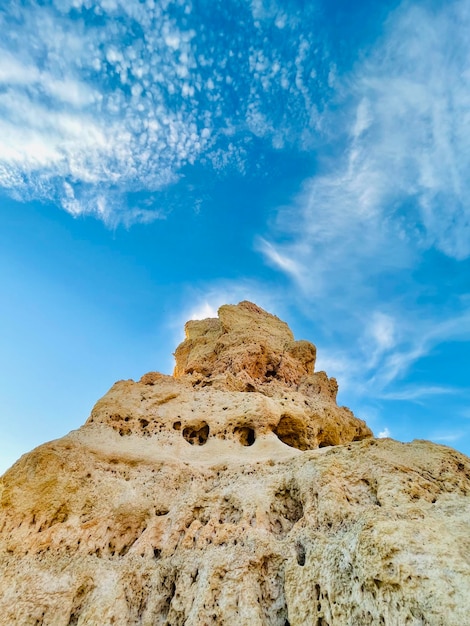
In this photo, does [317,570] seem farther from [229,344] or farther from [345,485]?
[229,344]

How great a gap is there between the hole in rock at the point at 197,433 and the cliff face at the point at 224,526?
0.29ft

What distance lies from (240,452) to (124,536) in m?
5.07

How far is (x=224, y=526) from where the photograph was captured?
9.89 meters

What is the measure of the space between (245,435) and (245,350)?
6843 millimetres

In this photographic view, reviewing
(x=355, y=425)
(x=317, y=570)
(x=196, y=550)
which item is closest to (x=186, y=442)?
(x=196, y=550)

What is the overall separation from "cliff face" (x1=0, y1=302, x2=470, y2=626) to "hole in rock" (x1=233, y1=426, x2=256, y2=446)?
0.25 ft

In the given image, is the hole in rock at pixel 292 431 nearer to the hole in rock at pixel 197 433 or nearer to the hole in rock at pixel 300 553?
the hole in rock at pixel 197 433

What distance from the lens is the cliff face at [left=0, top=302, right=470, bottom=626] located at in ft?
20.9

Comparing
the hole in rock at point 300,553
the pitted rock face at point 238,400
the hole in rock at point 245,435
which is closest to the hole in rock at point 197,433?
the pitted rock face at point 238,400

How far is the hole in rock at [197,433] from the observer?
54.7 feet

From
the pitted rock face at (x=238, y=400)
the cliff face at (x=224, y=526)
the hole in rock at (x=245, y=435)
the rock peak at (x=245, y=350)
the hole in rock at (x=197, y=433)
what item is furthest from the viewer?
the rock peak at (x=245, y=350)

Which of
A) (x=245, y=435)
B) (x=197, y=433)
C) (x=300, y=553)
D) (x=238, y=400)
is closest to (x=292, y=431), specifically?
(x=245, y=435)

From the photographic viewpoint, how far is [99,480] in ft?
41.4

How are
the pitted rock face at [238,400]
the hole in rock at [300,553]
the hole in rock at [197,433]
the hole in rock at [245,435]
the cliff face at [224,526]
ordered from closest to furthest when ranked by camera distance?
the cliff face at [224,526], the hole in rock at [300,553], the pitted rock face at [238,400], the hole in rock at [245,435], the hole in rock at [197,433]
